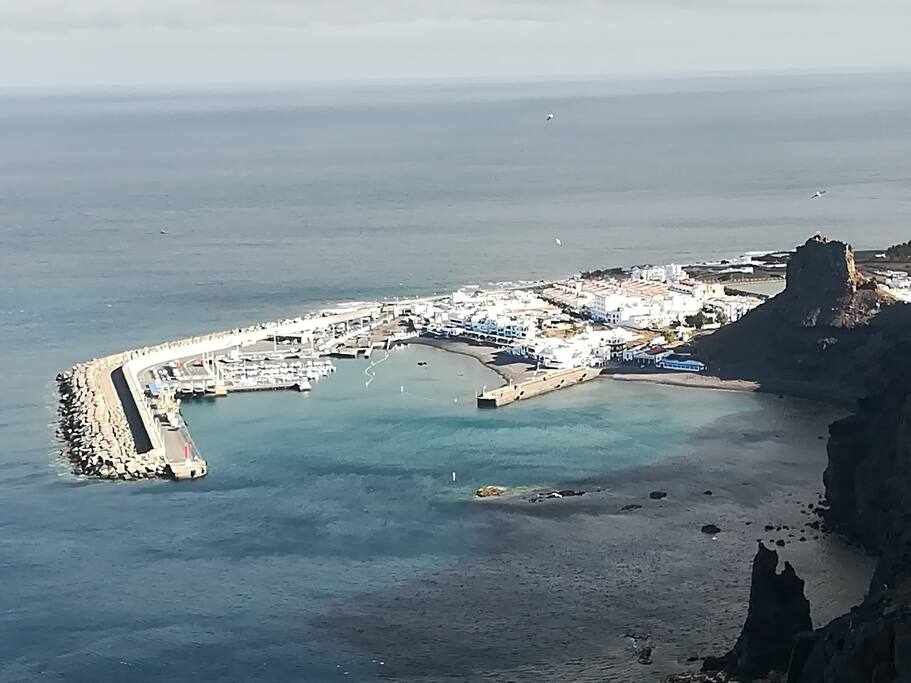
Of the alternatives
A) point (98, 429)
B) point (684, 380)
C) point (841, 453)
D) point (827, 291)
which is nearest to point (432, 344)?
point (684, 380)

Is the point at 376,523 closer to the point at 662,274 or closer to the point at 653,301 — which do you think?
the point at 653,301

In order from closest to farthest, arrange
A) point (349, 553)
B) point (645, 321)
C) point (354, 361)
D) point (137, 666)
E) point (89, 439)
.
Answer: point (137, 666) → point (349, 553) → point (89, 439) → point (354, 361) → point (645, 321)

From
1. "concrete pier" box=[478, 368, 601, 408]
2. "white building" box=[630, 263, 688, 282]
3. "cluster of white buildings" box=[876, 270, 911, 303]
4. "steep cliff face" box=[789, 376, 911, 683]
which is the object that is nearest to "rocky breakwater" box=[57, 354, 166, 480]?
"concrete pier" box=[478, 368, 601, 408]

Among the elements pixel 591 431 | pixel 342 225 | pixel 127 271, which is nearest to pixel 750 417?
pixel 591 431

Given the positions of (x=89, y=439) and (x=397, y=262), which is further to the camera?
(x=397, y=262)

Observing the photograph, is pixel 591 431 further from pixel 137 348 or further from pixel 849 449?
pixel 137 348

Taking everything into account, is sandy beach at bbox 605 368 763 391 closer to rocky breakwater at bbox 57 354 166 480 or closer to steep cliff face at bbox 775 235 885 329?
steep cliff face at bbox 775 235 885 329
